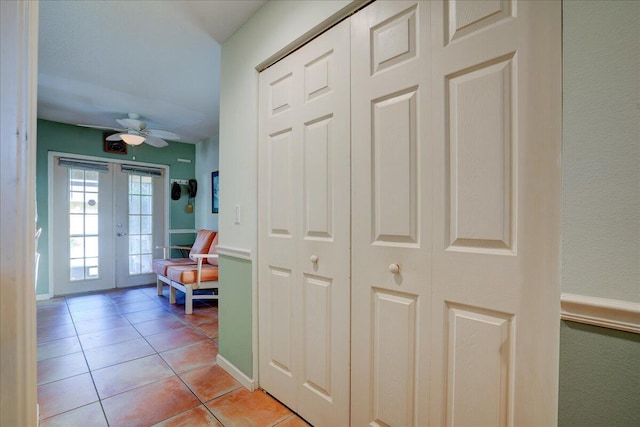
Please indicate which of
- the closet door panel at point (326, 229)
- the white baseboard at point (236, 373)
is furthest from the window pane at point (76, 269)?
the closet door panel at point (326, 229)

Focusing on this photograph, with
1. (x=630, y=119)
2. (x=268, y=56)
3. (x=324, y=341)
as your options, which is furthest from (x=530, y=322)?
(x=268, y=56)

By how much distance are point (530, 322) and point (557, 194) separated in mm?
395

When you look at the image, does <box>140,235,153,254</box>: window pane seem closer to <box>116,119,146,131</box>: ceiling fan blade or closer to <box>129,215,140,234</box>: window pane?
<box>129,215,140,234</box>: window pane

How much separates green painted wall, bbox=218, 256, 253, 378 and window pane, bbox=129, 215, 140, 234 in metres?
3.50

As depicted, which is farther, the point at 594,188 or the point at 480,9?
the point at 480,9

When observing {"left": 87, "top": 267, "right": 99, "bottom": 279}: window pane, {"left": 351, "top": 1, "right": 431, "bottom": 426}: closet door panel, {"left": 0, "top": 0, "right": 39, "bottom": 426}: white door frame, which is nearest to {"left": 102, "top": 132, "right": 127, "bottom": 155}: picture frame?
{"left": 87, "top": 267, "right": 99, "bottom": 279}: window pane

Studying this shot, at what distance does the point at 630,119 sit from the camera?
2.40 ft

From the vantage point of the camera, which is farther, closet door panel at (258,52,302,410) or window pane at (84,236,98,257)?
window pane at (84,236,98,257)

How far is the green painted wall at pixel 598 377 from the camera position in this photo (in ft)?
2.43

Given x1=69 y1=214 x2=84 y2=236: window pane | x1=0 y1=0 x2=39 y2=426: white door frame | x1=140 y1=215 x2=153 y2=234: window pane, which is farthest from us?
x1=140 y1=215 x2=153 y2=234: window pane

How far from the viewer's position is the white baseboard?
1927 mm

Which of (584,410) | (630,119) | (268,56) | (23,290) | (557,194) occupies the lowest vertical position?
(584,410)

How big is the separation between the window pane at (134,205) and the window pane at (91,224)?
1.59 feet

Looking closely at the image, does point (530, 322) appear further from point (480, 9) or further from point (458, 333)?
point (480, 9)
